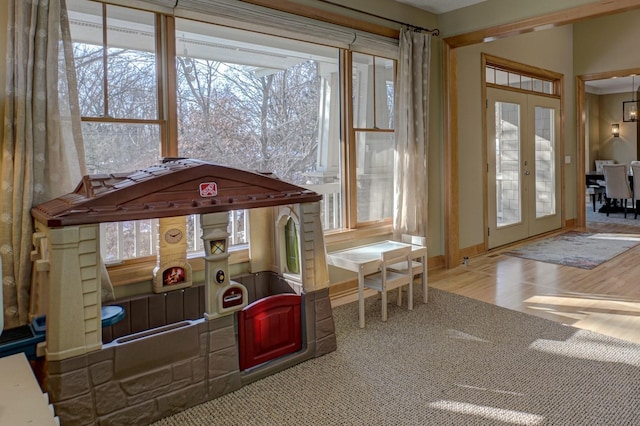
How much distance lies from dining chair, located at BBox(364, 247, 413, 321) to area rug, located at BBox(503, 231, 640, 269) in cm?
237

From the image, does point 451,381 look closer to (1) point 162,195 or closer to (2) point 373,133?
(1) point 162,195

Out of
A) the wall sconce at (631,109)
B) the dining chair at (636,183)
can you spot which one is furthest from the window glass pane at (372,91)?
the wall sconce at (631,109)

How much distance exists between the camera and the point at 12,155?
7.18 ft

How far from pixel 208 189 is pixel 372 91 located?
236cm

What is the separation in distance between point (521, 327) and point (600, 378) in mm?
731

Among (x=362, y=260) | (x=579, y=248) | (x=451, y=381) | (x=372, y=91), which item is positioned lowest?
(x=451, y=381)

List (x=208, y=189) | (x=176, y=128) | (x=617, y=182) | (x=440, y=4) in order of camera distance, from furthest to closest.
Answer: (x=617, y=182), (x=440, y=4), (x=176, y=128), (x=208, y=189)

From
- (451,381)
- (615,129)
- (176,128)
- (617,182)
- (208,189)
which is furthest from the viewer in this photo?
(615,129)

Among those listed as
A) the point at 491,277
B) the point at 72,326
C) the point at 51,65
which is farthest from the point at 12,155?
the point at 491,277

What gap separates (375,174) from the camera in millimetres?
4172

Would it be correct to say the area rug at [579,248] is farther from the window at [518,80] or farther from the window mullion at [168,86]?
the window mullion at [168,86]

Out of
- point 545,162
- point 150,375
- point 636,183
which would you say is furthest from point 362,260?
point 636,183

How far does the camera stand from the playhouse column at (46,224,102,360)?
71.3 inches

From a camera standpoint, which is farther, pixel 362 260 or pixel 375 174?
pixel 375 174
